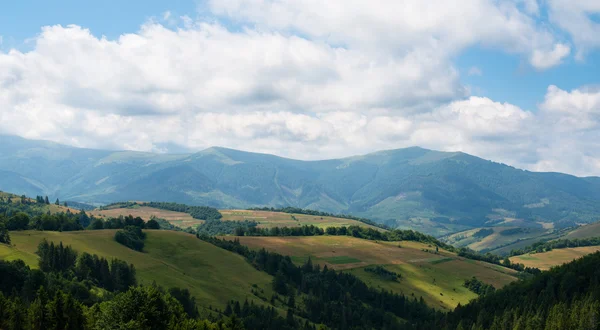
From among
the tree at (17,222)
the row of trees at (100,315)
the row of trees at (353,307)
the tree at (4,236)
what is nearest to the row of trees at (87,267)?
the tree at (4,236)

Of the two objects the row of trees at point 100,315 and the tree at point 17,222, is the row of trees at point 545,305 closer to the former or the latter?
the row of trees at point 100,315

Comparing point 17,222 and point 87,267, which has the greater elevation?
point 17,222

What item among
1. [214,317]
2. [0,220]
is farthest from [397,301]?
[0,220]

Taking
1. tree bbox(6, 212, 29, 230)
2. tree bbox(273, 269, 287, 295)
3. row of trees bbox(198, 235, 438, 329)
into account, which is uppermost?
tree bbox(6, 212, 29, 230)

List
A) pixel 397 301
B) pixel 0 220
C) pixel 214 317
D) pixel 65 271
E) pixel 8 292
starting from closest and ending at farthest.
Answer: pixel 8 292
pixel 214 317
pixel 65 271
pixel 0 220
pixel 397 301

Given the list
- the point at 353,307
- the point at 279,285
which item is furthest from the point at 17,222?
the point at 353,307

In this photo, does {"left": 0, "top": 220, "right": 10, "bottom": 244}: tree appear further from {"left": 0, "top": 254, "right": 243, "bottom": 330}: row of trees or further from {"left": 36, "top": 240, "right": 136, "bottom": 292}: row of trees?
{"left": 0, "top": 254, "right": 243, "bottom": 330}: row of trees

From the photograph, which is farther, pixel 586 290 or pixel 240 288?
pixel 240 288

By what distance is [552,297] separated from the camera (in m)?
153

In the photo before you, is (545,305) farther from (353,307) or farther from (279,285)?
(279,285)

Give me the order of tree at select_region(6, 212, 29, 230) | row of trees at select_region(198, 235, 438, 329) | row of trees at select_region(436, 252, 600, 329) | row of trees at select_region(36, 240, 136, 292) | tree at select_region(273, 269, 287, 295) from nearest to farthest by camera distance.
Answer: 1. row of trees at select_region(436, 252, 600, 329)
2. row of trees at select_region(36, 240, 136, 292)
3. row of trees at select_region(198, 235, 438, 329)
4. tree at select_region(6, 212, 29, 230)
5. tree at select_region(273, 269, 287, 295)

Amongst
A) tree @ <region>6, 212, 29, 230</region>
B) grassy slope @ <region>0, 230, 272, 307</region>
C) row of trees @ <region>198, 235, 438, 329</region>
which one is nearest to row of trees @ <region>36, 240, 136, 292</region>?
grassy slope @ <region>0, 230, 272, 307</region>

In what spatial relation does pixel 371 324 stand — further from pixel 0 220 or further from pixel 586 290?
pixel 0 220

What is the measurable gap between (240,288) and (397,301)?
62856mm
